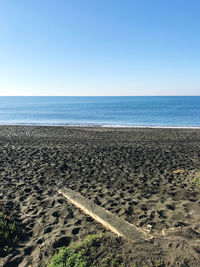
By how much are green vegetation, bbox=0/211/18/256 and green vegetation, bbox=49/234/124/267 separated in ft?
3.93

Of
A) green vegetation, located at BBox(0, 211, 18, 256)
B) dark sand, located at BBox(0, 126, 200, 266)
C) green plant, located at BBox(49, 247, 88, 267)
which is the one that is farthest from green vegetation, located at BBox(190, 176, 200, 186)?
green vegetation, located at BBox(0, 211, 18, 256)

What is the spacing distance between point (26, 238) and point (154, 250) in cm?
290

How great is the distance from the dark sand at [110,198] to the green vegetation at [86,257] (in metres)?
0.21

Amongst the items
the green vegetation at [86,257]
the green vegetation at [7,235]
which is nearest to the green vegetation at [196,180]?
the green vegetation at [86,257]

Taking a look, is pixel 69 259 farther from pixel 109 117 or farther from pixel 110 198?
pixel 109 117

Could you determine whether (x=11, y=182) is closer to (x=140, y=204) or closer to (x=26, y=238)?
(x=26, y=238)

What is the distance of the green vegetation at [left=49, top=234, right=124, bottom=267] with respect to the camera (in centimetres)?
374

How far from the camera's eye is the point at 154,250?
Answer: 156 inches

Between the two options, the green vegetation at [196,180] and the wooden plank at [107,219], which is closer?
the wooden plank at [107,219]

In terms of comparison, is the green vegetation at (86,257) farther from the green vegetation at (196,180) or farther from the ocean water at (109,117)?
the ocean water at (109,117)

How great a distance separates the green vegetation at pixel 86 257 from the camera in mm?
3736

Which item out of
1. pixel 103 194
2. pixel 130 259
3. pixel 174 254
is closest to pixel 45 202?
pixel 103 194

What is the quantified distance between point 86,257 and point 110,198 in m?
3.31

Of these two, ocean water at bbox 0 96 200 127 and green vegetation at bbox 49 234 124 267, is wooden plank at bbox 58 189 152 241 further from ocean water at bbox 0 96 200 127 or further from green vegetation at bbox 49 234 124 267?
ocean water at bbox 0 96 200 127
